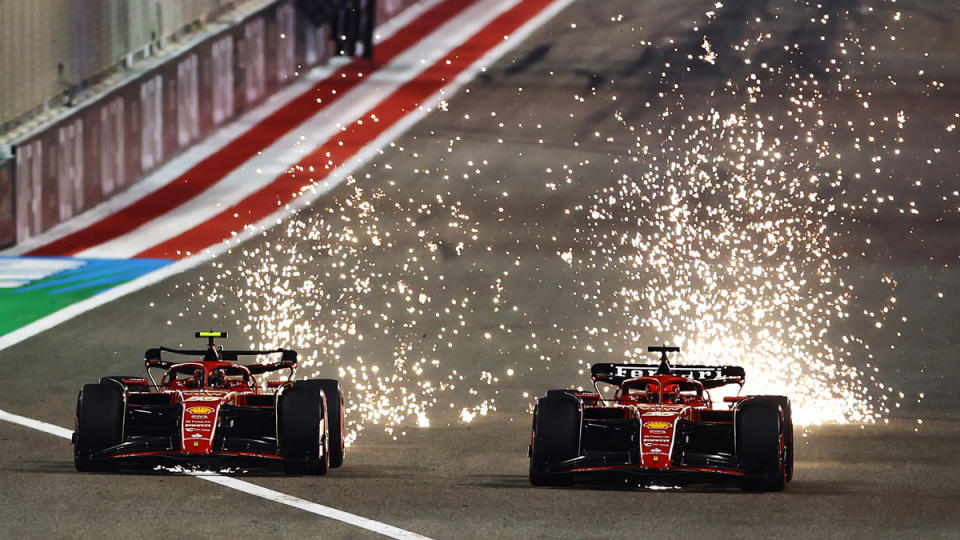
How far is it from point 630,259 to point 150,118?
622 centimetres

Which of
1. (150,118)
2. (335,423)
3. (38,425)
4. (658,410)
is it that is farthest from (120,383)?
(150,118)

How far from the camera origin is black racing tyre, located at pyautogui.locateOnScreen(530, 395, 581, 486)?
1069 cm

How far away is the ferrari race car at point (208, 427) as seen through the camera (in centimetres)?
1085

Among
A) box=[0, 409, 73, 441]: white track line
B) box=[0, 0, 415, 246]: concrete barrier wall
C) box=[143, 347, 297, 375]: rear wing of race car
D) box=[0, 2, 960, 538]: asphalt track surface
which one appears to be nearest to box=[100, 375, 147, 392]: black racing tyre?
box=[143, 347, 297, 375]: rear wing of race car

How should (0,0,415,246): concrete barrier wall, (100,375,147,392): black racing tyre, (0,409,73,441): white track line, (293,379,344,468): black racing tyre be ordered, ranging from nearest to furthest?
(100,375,147,392): black racing tyre → (293,379,344,468): black racing tyre → (0,409,73,441): white track line → (0,0,415,246): concrete barrier wall

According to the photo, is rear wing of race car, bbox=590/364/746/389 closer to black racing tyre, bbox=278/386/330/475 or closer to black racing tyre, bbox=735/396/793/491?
black racing tyre, bbox=735/396/793/491

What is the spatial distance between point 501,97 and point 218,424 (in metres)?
11.9

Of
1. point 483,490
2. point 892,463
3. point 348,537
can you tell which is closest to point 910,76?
point 892,463

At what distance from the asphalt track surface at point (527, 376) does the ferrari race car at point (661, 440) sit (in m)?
0.16

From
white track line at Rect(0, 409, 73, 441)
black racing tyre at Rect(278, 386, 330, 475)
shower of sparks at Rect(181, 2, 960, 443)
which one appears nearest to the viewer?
black racing tyre at Rect(278, 386, 330, 475)

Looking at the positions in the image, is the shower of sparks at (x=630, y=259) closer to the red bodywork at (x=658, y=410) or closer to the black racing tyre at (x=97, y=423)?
the red bodywork at (x=658, y=410)

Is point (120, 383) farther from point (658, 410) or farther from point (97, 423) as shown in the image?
point (658, 410)

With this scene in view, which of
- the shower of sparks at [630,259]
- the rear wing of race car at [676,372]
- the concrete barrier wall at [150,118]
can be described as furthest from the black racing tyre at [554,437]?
the concrete barrier wall at [150,118]

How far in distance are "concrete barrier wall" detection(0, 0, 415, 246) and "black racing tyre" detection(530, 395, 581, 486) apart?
9.76m
